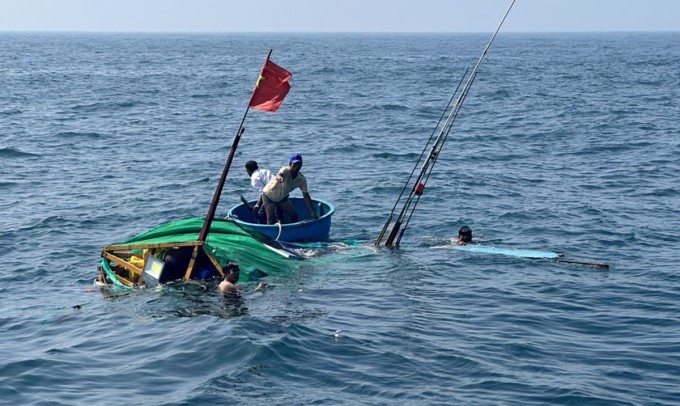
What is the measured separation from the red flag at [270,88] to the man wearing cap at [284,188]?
73.5 inches

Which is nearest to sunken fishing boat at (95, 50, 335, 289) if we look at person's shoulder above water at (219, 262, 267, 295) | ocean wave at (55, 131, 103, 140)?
person's shoulder above water at (219, 262, 267, 295)

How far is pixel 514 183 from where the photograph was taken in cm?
2705

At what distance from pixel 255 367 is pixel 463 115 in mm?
33533

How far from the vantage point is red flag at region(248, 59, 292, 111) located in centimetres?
1571

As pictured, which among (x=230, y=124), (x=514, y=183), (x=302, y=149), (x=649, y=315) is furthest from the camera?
(x=230, y=124)

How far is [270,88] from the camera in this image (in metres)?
15.8

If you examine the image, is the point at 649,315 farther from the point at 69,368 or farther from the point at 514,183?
the point at 514,183

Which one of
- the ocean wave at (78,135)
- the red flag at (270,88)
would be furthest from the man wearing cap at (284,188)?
the ocean wave at (78,135)

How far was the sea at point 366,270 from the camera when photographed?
11922 mm

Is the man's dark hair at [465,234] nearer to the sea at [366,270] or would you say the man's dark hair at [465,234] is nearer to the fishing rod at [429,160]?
the sea at [366,270]

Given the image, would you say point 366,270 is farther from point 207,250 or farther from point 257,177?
point 207,250

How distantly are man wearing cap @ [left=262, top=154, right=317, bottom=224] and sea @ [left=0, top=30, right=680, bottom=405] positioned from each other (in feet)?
4.63

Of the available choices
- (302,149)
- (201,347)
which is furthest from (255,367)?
(302,149)

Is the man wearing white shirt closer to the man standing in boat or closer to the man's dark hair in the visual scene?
the man standing in boat
